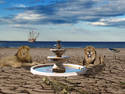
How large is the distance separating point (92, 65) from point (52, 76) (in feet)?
12.1

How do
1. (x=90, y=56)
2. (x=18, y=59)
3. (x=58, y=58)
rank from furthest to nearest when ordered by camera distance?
(x=90, y=56)
(x=18, y=59)
(x=58, y=58)

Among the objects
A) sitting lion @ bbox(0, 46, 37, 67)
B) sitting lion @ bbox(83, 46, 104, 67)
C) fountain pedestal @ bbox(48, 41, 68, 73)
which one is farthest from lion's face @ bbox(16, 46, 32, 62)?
sitting lion @ bbox(83, 46, 104, 67)

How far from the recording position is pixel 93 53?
11023 millimetres

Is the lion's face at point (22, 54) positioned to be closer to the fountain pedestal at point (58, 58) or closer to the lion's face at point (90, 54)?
the fountain pedestal at point (58, 58)

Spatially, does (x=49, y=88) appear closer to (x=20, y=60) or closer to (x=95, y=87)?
(x=95, y=87)

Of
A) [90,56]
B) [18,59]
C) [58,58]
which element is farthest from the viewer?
[90,56]

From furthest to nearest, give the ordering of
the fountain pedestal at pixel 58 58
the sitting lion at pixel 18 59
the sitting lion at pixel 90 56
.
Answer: the sitting lion at pixel 90 56 < the sitting lion at pixel 18 59 < the fountain pedestal at pixel 58 58

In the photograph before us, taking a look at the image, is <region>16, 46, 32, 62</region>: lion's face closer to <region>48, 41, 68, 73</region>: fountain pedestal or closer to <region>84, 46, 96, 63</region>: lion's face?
<region>48, 41, 68, 73</region>: fountain pedestal

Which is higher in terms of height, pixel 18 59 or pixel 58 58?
pixel 58 58

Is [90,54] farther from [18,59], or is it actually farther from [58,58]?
[18,59]

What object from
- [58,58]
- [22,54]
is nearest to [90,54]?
[58,58]

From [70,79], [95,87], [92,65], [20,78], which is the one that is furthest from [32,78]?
[92,65]

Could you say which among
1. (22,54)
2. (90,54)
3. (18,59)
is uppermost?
(22,54)

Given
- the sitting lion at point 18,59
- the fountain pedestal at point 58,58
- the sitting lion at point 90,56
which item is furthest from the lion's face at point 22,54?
the sitting lion at point 90,56
